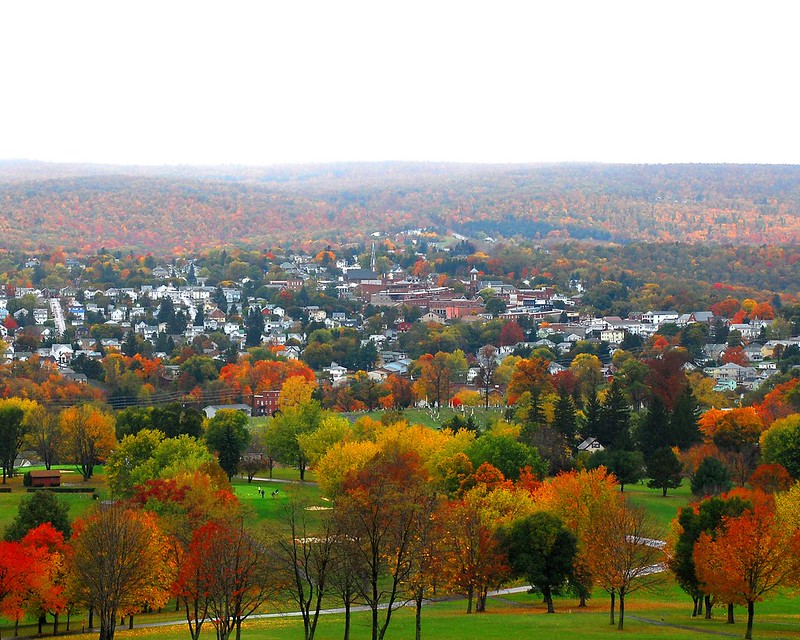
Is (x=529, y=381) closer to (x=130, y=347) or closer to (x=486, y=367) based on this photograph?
(x=486, y=367)

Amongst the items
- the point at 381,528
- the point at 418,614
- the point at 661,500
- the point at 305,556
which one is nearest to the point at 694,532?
the point at 418,614

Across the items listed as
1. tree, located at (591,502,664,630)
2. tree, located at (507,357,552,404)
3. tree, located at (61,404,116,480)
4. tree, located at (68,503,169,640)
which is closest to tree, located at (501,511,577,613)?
tree, located at (591,502,664,630)

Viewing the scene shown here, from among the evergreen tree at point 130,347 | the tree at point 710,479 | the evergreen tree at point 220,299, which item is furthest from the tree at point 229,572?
the evergreen tree at point 220,299

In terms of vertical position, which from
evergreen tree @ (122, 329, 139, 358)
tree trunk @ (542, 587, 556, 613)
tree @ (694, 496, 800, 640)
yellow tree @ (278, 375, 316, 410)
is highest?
tree @ (694, 496, 800, 640)

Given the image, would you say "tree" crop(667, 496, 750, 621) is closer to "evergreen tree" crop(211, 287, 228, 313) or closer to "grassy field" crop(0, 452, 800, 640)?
"grassy field" crop(0, 452, 800, 640)

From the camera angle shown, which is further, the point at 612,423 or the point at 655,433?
the point at 612,423

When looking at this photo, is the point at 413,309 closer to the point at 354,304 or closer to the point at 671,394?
the point at 354,304
